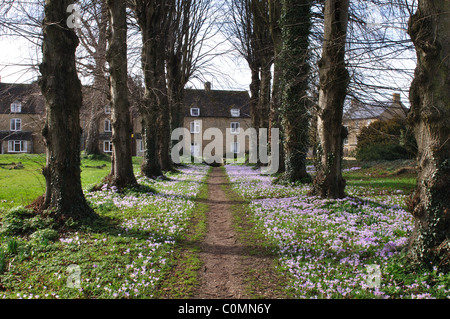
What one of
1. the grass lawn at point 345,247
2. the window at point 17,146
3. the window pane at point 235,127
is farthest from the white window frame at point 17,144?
the grass lawn at point 345,247

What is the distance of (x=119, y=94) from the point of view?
11812mm

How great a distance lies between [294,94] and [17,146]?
172 feet

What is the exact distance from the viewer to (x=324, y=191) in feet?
31.5

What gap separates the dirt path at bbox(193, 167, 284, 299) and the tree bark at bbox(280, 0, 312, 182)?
706cm

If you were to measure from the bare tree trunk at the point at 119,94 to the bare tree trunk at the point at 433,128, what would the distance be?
1003 centimetres

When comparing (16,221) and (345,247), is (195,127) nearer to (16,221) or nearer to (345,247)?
(16,221)

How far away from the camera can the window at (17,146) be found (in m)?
49.3

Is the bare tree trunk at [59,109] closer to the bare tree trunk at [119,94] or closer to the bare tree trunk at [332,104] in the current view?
the bare tree trunk at [119,94]

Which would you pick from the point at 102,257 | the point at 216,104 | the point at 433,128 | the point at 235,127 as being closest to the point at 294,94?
the point at 433,128

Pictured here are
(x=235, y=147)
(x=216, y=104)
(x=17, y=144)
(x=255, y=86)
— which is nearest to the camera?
(x=255, y=86)

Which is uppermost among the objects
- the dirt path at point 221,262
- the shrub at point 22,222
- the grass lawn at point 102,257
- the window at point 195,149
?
the window at point 195,149

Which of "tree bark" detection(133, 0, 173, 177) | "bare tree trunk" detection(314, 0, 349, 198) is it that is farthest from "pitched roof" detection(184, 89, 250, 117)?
"bare tree trunk" detection(314, 0, 349, 198)
